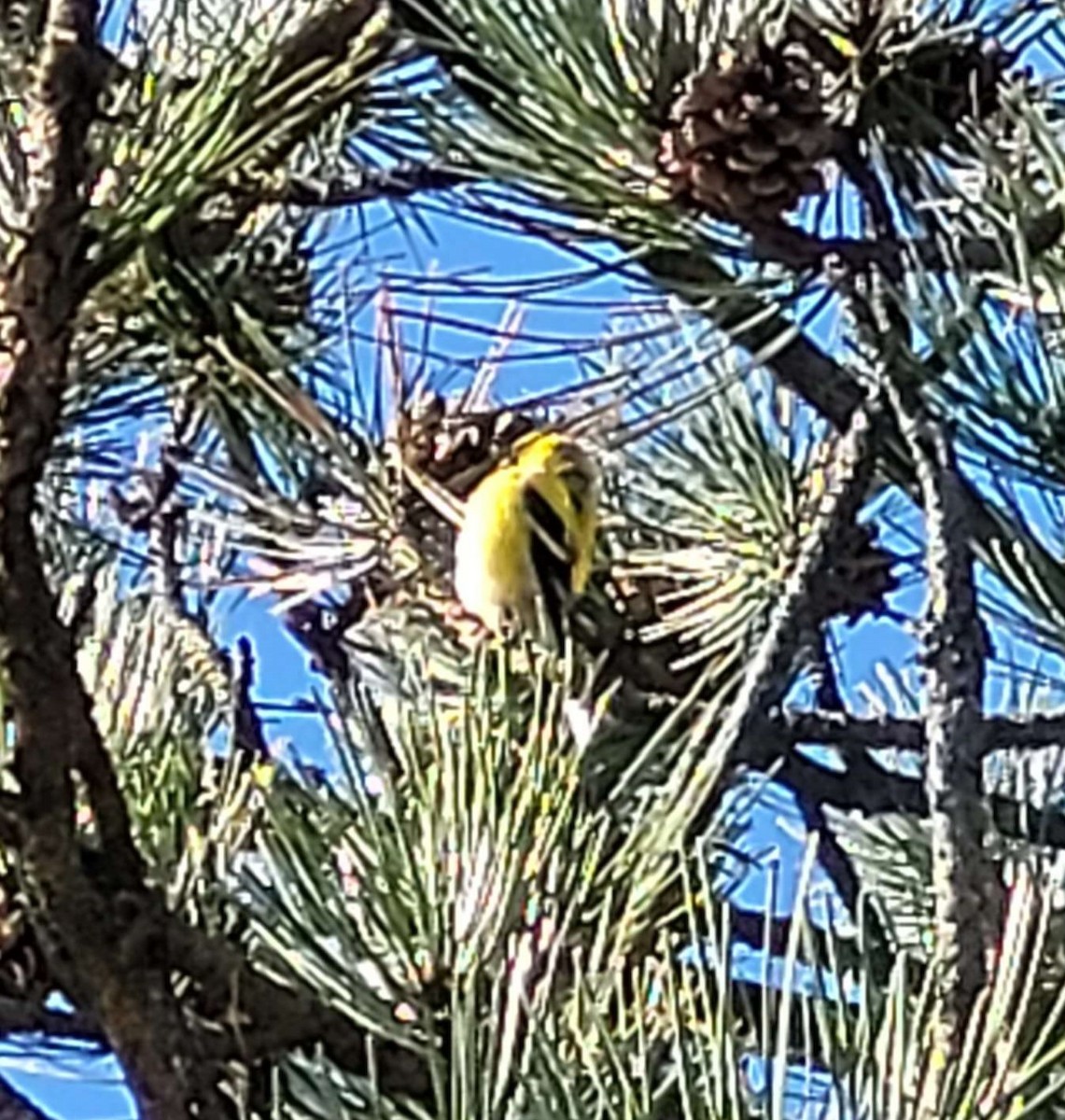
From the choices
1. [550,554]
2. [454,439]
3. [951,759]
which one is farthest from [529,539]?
[951,759]

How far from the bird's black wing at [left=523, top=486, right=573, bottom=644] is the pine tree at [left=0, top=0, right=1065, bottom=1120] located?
0.07 feet

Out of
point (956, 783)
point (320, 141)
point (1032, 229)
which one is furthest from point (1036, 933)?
point (320, 141)

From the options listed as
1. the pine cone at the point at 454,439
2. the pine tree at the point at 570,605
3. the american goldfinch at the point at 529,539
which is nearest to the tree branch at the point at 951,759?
the pine tree at the point at 570,605

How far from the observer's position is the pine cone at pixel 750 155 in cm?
84

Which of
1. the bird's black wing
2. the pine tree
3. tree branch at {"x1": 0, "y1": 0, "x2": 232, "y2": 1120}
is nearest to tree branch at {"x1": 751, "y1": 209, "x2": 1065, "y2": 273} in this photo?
the pine tree

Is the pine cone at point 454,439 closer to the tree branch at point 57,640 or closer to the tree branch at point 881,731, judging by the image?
the tree branch at point 881,731

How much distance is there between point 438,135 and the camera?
0.91 metres

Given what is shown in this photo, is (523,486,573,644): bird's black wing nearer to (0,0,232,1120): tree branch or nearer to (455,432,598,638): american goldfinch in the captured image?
(455,432,598,638): american goldfinch

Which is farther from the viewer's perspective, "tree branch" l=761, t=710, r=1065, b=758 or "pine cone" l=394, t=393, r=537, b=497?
"pine cone" l=394, t=393, r=537, b=497

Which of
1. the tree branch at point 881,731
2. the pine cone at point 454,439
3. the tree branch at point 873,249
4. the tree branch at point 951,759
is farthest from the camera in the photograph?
the pine cone at point 454,439

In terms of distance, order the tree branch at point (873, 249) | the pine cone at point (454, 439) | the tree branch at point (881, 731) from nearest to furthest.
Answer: the tree branch at point (873, 249), the tree branch at point (881, 731), the pine cone at point (454, 439)

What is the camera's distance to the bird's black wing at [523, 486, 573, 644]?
0.94 m

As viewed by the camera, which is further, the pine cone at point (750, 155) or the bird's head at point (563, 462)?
the bird's head at point (563, 462)

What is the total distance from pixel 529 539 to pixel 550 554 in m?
0.02
